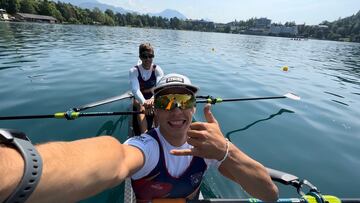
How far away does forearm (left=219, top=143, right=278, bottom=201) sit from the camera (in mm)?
2496

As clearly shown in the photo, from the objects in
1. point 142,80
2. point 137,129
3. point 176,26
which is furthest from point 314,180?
point 176,26

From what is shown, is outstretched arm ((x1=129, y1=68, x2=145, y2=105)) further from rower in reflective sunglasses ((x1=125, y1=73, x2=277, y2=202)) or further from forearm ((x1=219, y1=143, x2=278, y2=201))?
forearm ((x1=219, y1=143, x2=278, y2=201))

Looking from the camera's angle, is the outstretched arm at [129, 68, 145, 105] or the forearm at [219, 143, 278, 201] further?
the outstretched arm at [129, 68, 145, 105]

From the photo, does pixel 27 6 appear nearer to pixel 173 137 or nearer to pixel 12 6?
pixel 12 6

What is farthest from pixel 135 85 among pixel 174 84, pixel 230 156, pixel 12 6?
pixel 12 6

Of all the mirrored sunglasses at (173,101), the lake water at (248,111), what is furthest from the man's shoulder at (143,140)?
the lake water at (248,111)

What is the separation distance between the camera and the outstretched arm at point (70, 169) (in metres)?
1.26

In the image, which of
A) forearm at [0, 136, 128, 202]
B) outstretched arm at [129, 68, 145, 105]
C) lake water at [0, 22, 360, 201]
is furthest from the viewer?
outstretched arm at [129, 68, 145, 105]

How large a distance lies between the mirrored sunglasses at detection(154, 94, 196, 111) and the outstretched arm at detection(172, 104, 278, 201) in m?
0.36

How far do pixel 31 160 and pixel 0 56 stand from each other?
802 inches

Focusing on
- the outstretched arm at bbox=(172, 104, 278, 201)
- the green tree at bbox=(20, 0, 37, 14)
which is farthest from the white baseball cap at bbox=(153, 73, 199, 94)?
the green tree at bbox=(20, 0, 37, 14)

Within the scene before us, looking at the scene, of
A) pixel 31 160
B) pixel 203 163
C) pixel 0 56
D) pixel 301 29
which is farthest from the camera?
pixel 301 29

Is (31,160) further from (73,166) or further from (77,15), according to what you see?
(77,15)

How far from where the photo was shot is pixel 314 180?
5844mm
